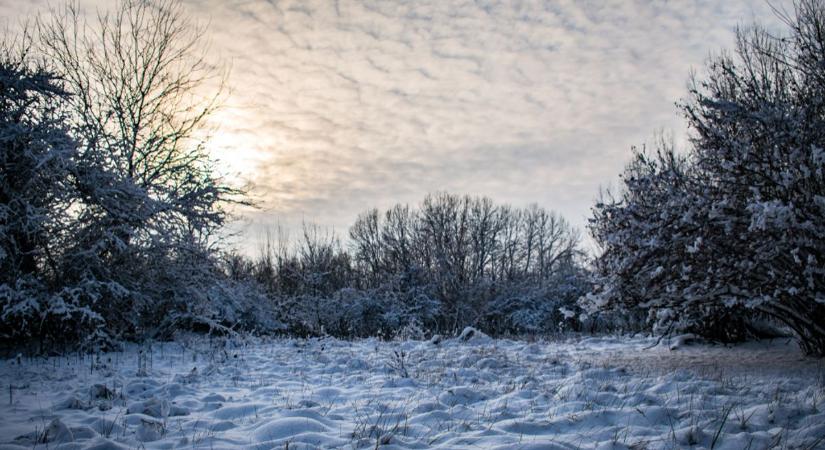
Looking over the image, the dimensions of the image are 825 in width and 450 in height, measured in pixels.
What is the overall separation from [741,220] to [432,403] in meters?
4.25

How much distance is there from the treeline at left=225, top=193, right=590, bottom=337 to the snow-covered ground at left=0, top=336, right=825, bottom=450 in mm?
8725

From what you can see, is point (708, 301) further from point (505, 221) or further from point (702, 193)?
point (505, 221)

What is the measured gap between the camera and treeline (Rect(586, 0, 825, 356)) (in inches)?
205

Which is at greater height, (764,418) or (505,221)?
(505,221)

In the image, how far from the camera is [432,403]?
4.88 metres

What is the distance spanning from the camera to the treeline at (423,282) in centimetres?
2183

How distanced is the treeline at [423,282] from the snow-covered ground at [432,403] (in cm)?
873

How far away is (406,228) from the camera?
33.2 m

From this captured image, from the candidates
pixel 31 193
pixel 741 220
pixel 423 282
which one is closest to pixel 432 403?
pixel 741 220

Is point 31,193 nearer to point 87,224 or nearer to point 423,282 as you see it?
point 87,224

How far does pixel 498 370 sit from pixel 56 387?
6129 millimetres

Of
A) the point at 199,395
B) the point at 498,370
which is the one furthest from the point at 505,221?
the point at 199,395

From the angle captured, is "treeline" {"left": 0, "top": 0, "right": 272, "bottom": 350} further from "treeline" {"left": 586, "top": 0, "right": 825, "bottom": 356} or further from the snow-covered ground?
"treeline" {"left": 586, "top": 0, "right": 825, "bottom": 356}

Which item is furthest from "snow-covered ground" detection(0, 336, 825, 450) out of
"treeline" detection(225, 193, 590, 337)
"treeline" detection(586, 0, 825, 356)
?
"treeline" detection(225, 193, 590, 337)
